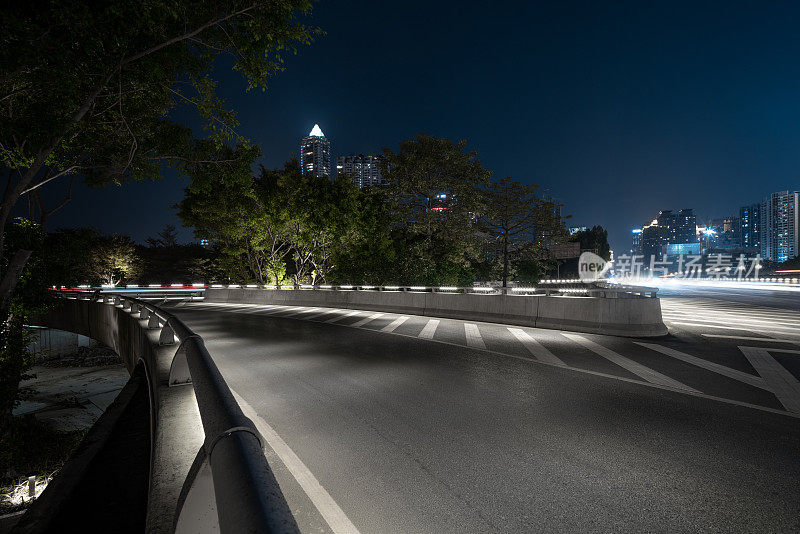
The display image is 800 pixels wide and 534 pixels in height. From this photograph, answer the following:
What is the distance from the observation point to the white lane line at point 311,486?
3283 millimetres

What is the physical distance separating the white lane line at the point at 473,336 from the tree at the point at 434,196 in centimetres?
2111

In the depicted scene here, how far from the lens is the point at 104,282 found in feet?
180

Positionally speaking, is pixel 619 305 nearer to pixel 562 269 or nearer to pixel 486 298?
pixel 486 298

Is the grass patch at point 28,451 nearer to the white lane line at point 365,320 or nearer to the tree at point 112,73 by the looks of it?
the tree at point 112,73

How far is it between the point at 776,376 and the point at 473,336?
22.3 ft

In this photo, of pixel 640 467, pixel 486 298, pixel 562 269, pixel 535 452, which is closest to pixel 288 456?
pixel 535 452

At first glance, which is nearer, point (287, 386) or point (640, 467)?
point (640, 467)

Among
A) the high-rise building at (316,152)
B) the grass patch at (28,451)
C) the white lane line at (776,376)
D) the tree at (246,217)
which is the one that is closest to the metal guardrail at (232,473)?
the white lane line at (776,376)

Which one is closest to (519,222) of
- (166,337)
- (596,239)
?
(166,337)

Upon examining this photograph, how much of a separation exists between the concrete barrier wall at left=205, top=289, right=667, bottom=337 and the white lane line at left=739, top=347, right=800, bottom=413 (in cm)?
266

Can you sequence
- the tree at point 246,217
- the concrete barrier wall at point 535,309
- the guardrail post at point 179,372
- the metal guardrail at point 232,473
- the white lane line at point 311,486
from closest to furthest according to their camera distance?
the metal guardrail at point 232,473
the white lane line at point 311,486
the guardrail post at point 179,372
the concrete barrier wall at point 535,309
the tree at point 246,217

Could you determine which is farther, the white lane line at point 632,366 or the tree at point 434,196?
the tree at point 434,196

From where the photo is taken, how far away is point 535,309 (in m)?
14.8

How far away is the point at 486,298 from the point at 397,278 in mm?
19655
